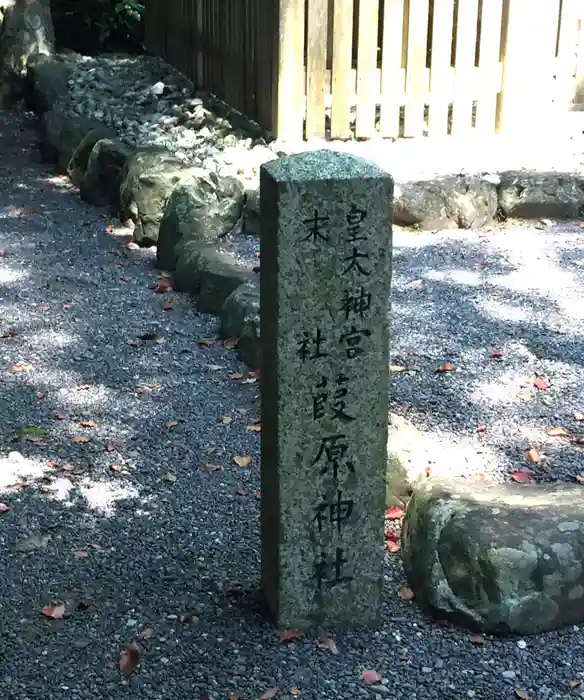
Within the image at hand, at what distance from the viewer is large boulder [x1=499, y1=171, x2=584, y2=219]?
7699 millimetres

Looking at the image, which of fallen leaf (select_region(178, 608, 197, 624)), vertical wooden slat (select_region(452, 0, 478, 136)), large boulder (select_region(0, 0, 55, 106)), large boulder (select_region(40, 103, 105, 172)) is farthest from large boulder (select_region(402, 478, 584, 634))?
large boulder (select_region(0, 0, 55, 106))

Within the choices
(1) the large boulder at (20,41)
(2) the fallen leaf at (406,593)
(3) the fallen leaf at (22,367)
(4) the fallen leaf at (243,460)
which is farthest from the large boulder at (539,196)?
(1) the large boulder at (20,41)

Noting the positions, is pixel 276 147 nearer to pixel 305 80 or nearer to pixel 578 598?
pixel 305 80

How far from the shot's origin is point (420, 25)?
28.2 feet

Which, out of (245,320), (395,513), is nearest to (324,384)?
(395,513)

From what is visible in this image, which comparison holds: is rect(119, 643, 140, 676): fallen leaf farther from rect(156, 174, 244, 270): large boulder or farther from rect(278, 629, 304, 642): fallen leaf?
rect(156, 174, 244, 270): large boulder

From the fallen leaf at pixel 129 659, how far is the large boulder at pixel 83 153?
625 centimetres

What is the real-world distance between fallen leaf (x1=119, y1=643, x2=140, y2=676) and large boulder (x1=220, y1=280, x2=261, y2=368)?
2.26m

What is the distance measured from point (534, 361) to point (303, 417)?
8.66 feet

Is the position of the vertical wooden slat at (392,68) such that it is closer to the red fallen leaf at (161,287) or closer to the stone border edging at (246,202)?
the stone border edging at (246,202)

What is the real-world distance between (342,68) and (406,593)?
5830mm

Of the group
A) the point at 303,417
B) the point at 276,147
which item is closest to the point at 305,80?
the point at 276,147

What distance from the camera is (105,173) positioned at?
8547 mm

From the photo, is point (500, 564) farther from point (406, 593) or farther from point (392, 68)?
point (392, 68)
